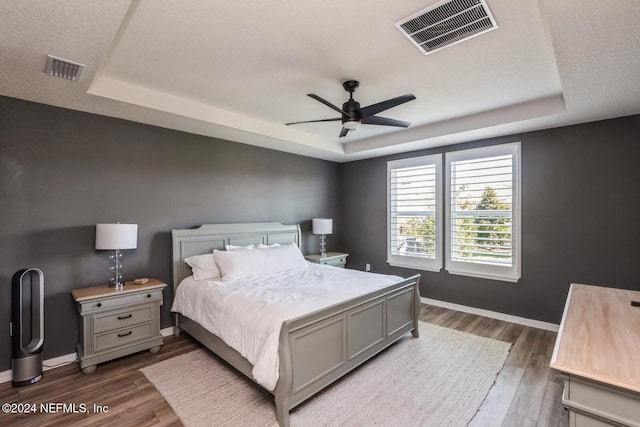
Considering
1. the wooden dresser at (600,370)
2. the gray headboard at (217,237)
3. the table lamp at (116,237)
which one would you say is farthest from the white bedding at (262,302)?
the wooden dresser at (600,370)

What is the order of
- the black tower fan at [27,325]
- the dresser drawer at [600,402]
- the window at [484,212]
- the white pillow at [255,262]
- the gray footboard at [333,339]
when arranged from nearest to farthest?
the dresser drawer at [600,402]
the gray footboard at [333,339]
the black tower fan at [27,325]
the white pillow at [255,262]
the window at [484,212]

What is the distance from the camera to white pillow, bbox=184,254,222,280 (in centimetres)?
346

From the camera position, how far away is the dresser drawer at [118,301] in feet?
8.90

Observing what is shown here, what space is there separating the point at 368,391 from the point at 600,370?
1.78 m

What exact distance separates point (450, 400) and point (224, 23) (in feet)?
10.8

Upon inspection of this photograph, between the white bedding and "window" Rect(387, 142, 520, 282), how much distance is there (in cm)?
169

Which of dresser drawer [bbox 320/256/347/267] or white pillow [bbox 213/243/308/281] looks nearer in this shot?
white pillow [bbox 213/243/308/281]

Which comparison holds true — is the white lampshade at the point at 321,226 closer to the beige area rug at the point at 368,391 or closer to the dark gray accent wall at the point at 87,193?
the dark gray accent wall at the point at 87,193

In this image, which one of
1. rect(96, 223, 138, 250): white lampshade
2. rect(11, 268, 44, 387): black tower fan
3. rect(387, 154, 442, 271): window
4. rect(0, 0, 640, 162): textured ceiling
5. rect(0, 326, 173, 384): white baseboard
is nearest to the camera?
rect(0, 0, 640, 162): textured ceiling

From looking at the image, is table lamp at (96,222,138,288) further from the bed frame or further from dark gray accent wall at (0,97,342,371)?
the bed frame

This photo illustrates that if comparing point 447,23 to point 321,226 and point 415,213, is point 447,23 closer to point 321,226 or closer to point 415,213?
point 415,213

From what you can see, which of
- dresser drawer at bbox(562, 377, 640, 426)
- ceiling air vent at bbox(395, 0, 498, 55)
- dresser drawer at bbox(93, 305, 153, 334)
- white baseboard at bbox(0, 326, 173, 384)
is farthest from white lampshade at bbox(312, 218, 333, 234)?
dresser drawer at bbox(562, 377, 640, 426)

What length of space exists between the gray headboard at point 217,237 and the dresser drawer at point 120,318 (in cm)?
55

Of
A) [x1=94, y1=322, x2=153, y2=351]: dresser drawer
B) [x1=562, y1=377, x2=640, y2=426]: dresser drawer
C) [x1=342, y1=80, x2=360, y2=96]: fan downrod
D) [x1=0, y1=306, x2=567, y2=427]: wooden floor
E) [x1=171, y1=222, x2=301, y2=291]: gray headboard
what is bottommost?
[x1=0, y1=306, x2=567, y2=427]: wooden floor
